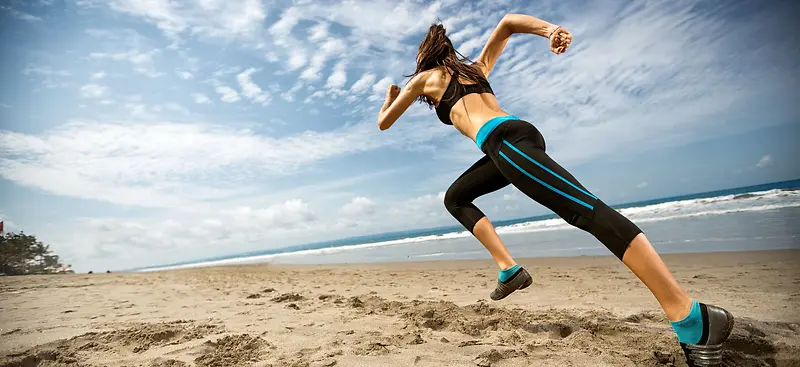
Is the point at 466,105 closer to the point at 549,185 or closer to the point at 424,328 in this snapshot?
the point at 549,185

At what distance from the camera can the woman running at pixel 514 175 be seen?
64.4 inches

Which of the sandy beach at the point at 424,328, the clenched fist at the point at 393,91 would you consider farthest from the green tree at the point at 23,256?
the clenched fist at the point at 393,91

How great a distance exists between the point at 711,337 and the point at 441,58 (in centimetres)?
A: 194

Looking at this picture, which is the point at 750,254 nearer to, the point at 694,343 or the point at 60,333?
the point at 694,343

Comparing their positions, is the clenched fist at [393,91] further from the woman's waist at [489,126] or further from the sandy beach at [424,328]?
the sandy beach at [424,328]

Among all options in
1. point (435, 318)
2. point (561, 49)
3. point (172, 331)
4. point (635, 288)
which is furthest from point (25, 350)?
point (635, 288)

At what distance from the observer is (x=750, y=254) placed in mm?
5855

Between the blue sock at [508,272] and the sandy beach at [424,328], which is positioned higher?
the blue sock at [508,272]

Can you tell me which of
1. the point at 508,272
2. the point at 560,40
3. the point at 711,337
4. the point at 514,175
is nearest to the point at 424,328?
the point at 508,272

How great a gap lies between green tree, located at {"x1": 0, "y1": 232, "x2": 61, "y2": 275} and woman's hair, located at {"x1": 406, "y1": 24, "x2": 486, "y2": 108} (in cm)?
2087

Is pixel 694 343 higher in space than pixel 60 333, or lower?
lower

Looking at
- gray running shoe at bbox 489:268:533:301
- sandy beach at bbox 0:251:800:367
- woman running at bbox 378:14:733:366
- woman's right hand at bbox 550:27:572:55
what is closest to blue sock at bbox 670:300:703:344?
woman running at bbox 378:14:733:366

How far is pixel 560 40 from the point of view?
207 cm

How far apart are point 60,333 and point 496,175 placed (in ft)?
12.7
